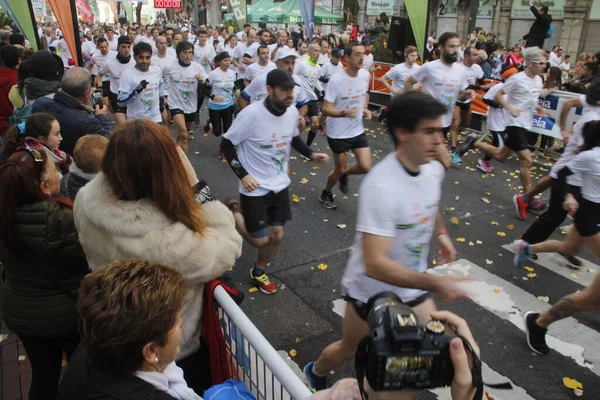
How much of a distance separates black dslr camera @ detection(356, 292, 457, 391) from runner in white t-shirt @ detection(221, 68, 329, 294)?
314cm

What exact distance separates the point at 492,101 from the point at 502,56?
27.6 ft

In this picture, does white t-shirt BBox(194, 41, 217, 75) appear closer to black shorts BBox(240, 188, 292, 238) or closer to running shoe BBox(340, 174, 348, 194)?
running shoe BBox(340, 174, 348, 194)

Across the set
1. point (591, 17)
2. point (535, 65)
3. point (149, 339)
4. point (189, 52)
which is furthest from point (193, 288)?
point (591, 17)

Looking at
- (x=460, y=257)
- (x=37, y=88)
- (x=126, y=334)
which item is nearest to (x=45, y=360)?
(x=126, y=334)

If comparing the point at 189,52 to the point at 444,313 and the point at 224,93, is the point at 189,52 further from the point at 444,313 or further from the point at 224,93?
the point at 444,313

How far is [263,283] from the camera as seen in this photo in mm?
4965

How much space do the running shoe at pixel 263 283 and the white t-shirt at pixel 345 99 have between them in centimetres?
266

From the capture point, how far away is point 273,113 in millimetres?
4582

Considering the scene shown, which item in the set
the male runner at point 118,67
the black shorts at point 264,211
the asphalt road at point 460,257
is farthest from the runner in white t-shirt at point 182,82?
the black shorts at point 264,211

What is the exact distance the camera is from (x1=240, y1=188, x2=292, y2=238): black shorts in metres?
4.61

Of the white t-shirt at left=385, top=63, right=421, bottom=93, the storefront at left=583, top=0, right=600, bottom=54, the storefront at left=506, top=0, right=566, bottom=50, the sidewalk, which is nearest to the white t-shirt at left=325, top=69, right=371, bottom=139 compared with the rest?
the white t-shirt at left=385, top=63, right=421, bottom=93

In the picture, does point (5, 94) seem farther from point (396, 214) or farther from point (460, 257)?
point (460, 257)

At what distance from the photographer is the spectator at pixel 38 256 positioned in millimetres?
2455

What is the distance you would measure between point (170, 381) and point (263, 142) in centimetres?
309
